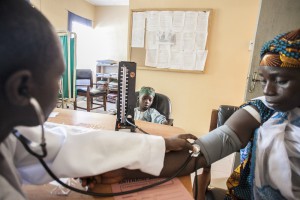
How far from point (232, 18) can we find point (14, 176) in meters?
2.60

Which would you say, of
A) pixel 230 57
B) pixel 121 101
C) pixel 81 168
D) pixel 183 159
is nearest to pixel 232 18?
pixel 230 57

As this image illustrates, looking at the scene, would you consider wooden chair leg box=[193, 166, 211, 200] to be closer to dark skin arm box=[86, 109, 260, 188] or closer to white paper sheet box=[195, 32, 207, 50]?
dark skin arm box=[86, 109, 260, 188]

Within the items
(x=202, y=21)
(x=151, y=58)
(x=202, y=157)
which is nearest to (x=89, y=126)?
(x=202, y=157)

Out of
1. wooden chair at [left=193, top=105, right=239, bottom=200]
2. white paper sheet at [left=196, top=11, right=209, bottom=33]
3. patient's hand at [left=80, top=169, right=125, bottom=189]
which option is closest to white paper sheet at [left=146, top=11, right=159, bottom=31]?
white paper sheet at [left=196, top=11, right=209, bottom=33]

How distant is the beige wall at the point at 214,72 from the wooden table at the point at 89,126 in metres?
1.58

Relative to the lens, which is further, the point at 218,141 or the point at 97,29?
the point at 97,29

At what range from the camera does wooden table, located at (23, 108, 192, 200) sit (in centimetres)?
52

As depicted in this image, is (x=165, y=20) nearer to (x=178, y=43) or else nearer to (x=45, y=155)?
(x=178, y=43)

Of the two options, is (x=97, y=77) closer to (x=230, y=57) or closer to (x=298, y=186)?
(x=230, y=57)

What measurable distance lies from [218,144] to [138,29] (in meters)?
2.25

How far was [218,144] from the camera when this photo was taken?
0.73 metres

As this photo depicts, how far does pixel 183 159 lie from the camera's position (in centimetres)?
68

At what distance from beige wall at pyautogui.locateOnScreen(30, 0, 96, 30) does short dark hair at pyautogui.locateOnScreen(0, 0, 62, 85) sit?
11.1ft

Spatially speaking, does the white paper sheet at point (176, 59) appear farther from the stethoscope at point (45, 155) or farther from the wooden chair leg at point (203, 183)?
the stethoscope at point (45, 155)
